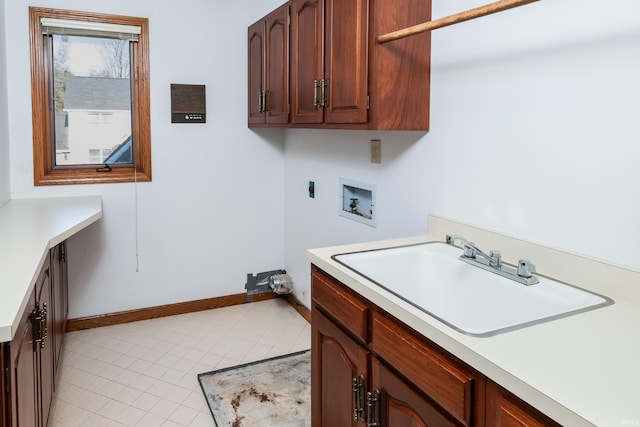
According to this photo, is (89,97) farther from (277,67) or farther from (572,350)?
(572,350)

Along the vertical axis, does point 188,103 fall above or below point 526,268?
above

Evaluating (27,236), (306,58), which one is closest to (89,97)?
(27,236)

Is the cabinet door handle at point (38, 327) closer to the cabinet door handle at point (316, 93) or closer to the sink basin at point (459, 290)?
the sink basin at point (459, 290)

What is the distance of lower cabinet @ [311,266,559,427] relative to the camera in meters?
0.99

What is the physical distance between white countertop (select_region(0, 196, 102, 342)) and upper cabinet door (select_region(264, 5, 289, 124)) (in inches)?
45.1

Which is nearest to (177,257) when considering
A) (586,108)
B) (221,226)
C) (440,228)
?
(221,226)

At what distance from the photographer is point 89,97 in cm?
303

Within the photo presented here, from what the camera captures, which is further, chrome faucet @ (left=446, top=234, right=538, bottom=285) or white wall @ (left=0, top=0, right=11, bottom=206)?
white wall @ (left=0, top=0, right=11, bottom=206)

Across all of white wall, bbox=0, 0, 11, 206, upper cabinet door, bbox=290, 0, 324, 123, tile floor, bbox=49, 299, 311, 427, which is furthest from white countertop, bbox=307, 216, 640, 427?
white wall, bbox=0, 0, 11, 206

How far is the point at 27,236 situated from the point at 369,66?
5.02 feet

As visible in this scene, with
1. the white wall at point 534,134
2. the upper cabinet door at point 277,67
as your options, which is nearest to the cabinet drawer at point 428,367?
the white wall at point 534,134

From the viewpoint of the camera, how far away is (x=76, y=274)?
310cm

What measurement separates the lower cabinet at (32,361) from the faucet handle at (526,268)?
4.52ft

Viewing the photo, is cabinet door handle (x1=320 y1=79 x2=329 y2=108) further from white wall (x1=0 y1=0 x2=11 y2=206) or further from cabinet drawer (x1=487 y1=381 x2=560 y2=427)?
white wall (x1=0 y1=0 x2=11 y2=206)
